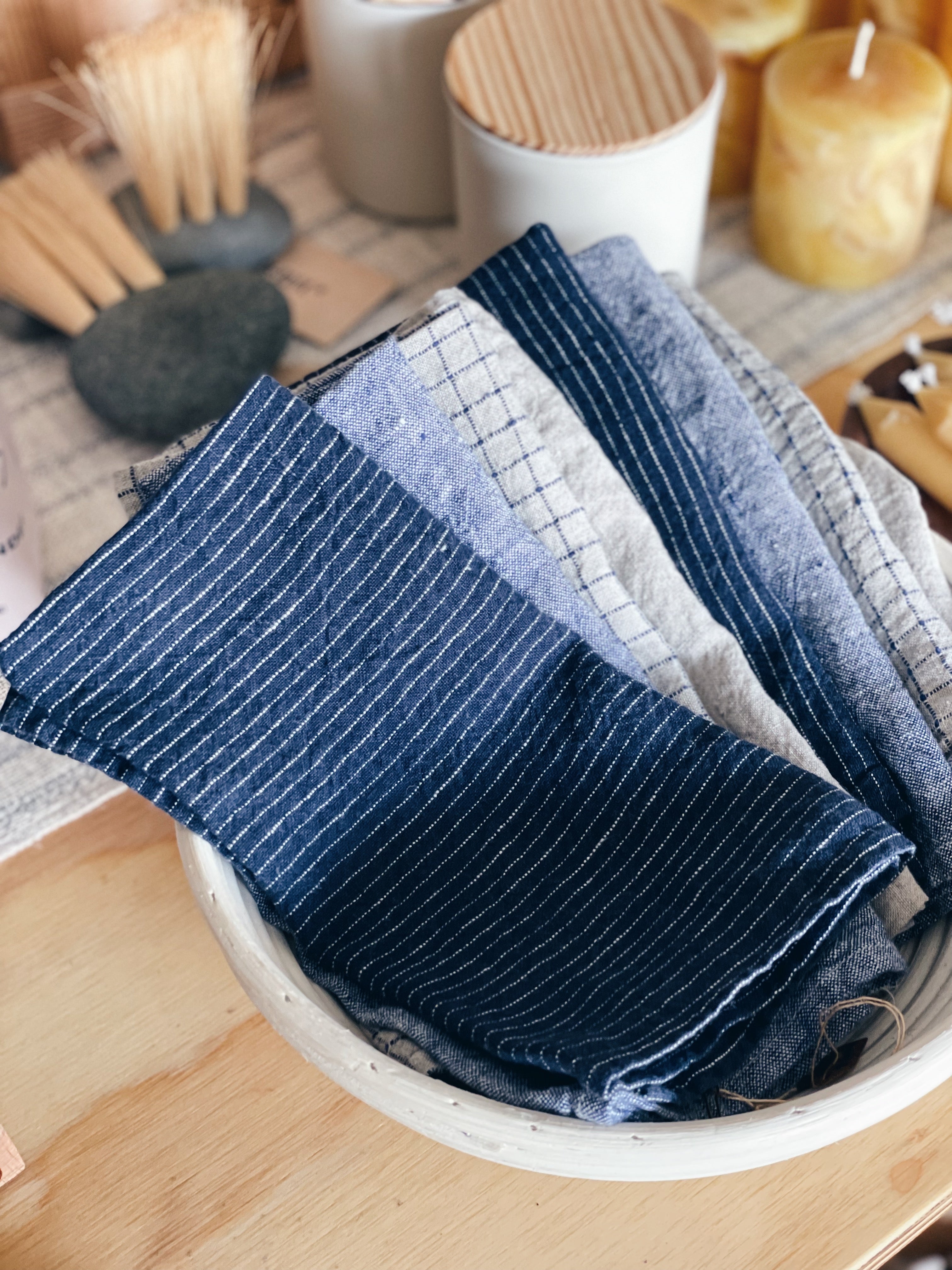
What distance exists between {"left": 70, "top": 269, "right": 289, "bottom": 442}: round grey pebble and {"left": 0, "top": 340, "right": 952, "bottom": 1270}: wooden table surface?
26 cm

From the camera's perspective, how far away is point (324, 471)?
1.13 ft

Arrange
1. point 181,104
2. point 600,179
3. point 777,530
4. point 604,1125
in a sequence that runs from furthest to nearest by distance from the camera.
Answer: point 181,104 < point 600,179 < point 777,530 < point 604,1125

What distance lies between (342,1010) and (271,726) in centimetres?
8

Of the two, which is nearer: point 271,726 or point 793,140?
point 271,726

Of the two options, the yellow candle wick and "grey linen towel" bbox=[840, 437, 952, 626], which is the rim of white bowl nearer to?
"grey linen towel" bbox=[840, 437, 952, 626]

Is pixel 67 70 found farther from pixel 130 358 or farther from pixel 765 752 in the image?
pixel 765 752

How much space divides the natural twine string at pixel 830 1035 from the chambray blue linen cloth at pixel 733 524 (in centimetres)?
4

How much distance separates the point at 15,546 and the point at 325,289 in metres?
0.25

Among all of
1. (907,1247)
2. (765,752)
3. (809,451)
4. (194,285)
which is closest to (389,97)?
(194,285)

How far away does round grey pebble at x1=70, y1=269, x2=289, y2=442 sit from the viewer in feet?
1.86

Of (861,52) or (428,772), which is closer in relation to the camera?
(428,772)

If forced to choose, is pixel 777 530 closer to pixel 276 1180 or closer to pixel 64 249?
pixel 276 1180

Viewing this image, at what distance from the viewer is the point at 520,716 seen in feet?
1.18

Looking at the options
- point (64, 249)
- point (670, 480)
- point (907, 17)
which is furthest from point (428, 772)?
point (907, 17)
